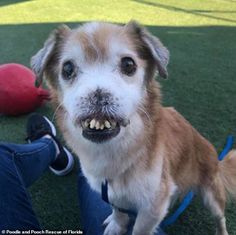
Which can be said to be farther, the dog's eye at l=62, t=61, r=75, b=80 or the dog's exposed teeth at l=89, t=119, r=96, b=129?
the dog's eye at l=62, t=61, r=75, b=80

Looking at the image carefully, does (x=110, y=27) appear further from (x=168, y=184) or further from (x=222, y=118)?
(x=222, y=118)

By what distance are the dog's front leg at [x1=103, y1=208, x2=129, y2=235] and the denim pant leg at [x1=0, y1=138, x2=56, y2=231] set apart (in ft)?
1.24

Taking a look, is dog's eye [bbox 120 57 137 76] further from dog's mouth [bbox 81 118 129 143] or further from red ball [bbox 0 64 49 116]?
red ball [bbox 0 64 49 116]

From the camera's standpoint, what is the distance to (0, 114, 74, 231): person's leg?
155 cm

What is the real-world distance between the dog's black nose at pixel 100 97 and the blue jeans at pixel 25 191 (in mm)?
664

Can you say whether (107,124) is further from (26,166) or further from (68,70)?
(26,166)

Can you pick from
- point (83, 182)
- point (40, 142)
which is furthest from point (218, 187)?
point (40, 142)

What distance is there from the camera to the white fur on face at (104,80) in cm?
124

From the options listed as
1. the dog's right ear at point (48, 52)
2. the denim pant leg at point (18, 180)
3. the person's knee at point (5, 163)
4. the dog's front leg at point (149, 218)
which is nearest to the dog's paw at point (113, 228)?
the dog's front leg at point (149, 218)

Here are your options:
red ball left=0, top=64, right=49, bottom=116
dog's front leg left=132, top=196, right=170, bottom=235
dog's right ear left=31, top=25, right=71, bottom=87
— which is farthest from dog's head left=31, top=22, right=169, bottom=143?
red ball left=0, top=64, right=49, bottom=116

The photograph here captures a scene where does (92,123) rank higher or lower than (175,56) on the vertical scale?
higher

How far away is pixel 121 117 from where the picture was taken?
4.17 feet

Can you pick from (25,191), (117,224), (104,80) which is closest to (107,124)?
(104,80)

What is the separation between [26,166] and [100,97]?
36.4 inches
